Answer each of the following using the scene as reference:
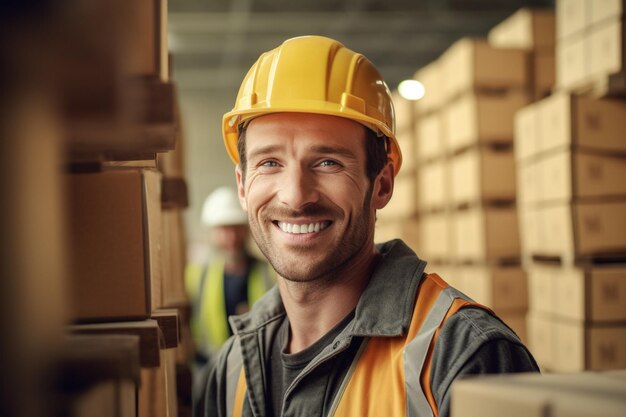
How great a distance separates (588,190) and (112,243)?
12.8 ft

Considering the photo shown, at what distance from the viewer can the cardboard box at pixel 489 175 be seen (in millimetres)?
6074

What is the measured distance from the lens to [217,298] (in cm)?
570

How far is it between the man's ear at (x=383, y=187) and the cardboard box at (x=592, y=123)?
2.77m

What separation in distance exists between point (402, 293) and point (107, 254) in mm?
839

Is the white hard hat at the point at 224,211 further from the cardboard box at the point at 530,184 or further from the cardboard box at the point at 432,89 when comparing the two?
the cardboard box at the point at 530,184

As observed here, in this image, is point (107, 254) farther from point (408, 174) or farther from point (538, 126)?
point (408, 174)

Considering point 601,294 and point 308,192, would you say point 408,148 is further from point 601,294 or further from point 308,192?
point 308,192

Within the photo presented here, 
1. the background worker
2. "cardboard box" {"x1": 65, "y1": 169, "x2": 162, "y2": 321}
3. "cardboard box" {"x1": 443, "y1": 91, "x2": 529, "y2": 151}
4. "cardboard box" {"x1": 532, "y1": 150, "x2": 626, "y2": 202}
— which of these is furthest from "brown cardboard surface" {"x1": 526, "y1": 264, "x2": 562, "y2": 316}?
"cardboard box" {"x1": 65, "y1": 169, "x2": 162, "y2": 321}

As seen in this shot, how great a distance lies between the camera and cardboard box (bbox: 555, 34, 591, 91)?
4602 mm

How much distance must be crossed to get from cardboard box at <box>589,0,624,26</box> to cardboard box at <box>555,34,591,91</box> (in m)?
0.16

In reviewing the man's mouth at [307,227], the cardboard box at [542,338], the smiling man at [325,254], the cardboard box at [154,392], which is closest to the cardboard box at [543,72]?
the cardboard box at [542,338]

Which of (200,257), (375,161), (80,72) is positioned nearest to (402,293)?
(375,161)

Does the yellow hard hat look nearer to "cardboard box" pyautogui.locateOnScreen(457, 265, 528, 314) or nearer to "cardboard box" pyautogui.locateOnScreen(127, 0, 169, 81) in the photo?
"cardboard box" pyautogui.locateOnScreen(127, 0, 169, 81)

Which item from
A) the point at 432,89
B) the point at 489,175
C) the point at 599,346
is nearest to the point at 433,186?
the point at 432,89
